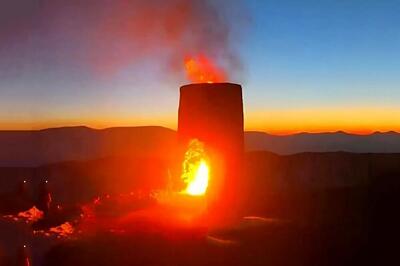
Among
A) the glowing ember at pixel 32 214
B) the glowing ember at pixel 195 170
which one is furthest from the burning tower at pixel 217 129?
the glowing ember at pixel 32 214

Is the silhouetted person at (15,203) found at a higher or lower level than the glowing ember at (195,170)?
lower

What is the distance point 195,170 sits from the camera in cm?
1891

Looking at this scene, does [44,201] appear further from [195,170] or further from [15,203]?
[195,170]

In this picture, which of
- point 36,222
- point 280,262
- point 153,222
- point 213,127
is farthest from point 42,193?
point 280,262

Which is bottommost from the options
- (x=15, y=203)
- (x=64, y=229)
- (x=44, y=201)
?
(x=64, y=229)

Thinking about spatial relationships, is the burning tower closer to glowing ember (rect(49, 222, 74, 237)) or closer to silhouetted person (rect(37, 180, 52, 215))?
glowing ember (rect(49, 222, 74, 237))

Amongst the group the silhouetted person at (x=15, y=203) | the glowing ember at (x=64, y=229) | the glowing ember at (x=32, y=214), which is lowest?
the glowing ember at (x=64, y=229)

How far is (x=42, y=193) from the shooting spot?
17.7 metres

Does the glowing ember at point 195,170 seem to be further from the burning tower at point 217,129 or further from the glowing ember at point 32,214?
the glowing ember at point 32,214

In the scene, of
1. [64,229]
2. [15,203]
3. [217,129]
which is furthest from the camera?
[15,203]

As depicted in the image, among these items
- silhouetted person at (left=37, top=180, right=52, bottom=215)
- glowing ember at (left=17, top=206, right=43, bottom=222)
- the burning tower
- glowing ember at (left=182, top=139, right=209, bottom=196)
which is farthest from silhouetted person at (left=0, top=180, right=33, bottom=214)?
the burning tower

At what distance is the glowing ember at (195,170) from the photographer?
1808cm

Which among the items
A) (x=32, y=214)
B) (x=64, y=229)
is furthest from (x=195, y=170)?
(x=32, y=214)

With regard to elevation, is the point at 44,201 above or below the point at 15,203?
above
